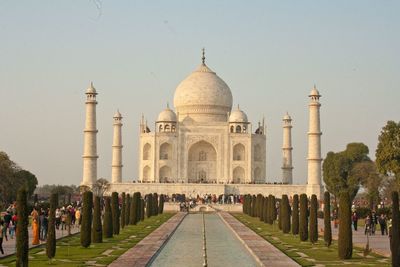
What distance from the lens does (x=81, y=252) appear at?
1705cm

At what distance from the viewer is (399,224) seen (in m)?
13.8

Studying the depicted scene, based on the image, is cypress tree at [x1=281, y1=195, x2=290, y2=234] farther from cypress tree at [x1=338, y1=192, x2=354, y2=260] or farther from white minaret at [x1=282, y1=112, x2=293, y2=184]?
white minaret at [x1=282, y1=112, x2=293, y2=184]

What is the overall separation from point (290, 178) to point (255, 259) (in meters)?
41.7

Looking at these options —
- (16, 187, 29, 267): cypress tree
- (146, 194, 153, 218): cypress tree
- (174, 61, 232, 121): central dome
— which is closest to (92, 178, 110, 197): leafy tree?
(174, 61, 232, 121): central dome

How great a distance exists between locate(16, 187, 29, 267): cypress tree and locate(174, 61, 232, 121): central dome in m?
45.5

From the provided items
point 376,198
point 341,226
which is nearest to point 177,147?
point 376,198

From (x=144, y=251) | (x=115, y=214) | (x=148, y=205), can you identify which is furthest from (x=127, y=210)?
(x=144, y=251)

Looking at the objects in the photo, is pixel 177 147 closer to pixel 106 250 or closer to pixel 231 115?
pixel 231 115

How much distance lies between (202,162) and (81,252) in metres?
41.0

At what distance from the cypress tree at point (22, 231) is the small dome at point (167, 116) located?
4371cm

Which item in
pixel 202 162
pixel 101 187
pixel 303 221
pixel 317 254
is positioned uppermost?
pixel 202 162

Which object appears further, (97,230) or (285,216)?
(285,216)

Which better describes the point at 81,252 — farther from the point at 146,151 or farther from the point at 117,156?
the point at 146,151

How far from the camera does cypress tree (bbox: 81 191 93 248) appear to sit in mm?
18062
